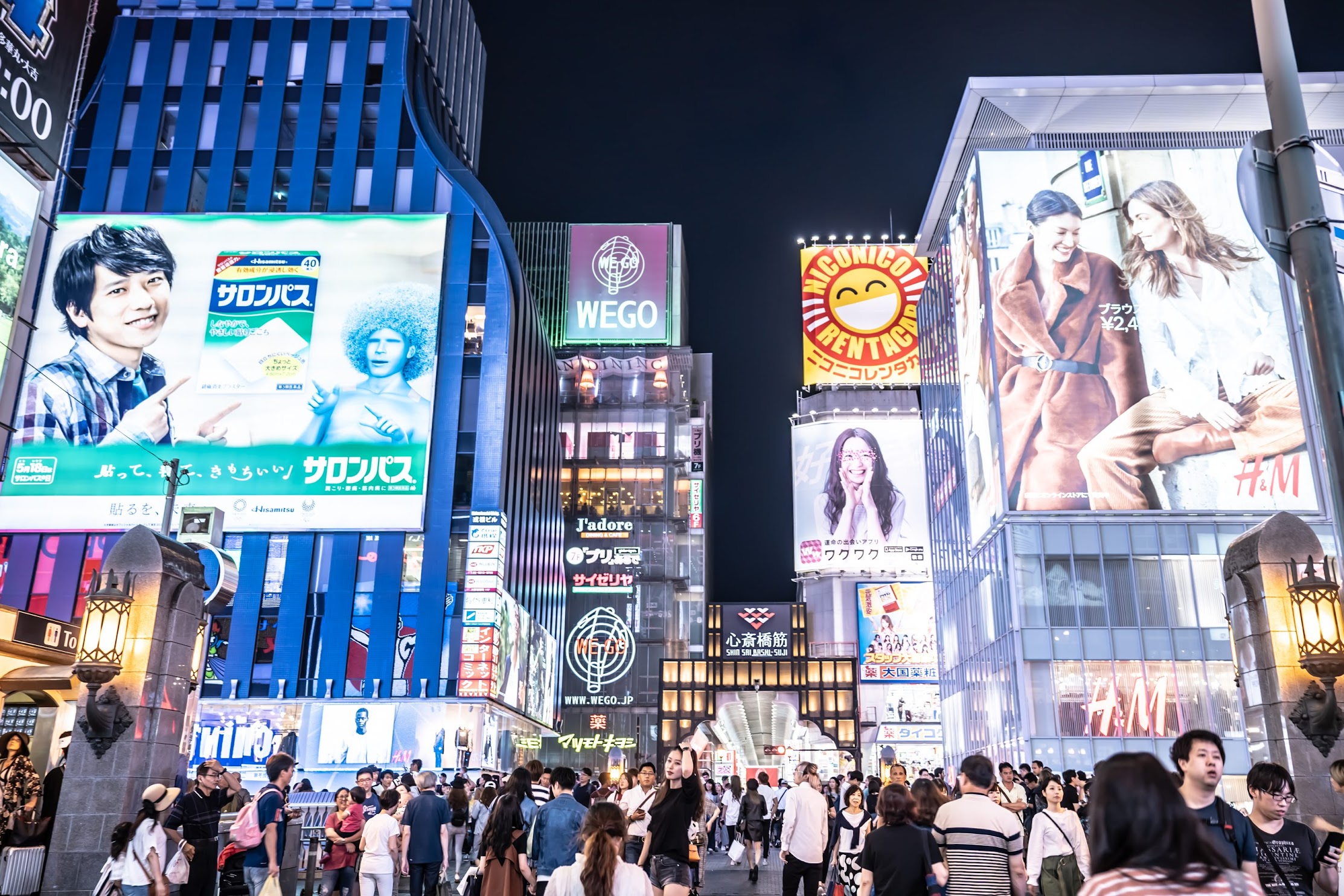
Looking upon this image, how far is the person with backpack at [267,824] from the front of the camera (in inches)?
455

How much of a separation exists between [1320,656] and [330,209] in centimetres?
4437

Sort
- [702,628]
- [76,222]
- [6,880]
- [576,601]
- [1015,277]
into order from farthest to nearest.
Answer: [702,628]
[576,601]
[76,222]
[1015,277]
[6,880]

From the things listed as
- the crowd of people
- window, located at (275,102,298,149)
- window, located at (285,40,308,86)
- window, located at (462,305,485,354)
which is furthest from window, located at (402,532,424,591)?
the crowd of people

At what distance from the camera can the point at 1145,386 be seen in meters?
40.2

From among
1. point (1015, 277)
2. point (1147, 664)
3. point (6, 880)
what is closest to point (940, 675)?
point (1147, 664)

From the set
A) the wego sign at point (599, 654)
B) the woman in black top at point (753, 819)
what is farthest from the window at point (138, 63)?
the woman in black top at point (753, 819)

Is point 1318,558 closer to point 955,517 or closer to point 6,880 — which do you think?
point 6,880

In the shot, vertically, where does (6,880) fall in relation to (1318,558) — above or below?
below

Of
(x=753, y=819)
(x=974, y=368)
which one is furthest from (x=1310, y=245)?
(x=974, y=368)

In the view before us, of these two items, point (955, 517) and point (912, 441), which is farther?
point (912, 441)

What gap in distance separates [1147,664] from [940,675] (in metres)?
21.4

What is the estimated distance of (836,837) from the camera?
12.9 m

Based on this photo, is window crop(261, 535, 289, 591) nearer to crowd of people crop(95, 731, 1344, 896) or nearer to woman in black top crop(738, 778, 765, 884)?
woman in black top crop(738, 778, 765, 884)

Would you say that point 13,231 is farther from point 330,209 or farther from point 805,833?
point 330,209
